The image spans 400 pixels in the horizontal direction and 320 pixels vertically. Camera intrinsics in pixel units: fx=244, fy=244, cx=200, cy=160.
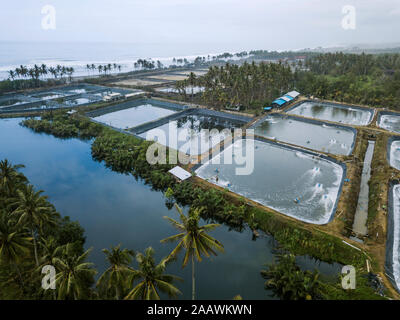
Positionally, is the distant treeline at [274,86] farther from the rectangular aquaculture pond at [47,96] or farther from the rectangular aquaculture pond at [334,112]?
the rectangular aquaculture pond at [47,96]

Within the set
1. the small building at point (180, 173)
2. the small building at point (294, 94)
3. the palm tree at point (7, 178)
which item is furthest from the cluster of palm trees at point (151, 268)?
the small building at point (294, 94)

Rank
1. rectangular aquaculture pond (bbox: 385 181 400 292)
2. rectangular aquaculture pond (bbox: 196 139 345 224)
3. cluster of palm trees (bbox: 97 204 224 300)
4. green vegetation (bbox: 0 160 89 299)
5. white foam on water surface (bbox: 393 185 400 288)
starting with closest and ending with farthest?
1. cluster of palm trees (bbox: 97 204 224 300)
2. green vegetation (bbox: 0 160 89 299)
3. rectangular aquaculture pond (bbox: 385 181 400 292)
4. white foam on water surface (bbox: 393 185 400 288)
5. rectangular aquaculture pond (bbox: 196 139 345 224)

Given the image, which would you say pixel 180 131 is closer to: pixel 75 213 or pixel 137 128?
pixel 137 128

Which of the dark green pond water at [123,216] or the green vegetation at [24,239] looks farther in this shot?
the dark green pond water at [123,216]

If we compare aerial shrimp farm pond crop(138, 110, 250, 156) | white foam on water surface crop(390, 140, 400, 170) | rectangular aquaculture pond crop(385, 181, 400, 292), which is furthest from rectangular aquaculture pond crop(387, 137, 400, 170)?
aerial shrimp farm pond crop(138, 110, 250, 156)

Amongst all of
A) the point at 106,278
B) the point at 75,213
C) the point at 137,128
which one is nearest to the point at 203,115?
the point at 137,128

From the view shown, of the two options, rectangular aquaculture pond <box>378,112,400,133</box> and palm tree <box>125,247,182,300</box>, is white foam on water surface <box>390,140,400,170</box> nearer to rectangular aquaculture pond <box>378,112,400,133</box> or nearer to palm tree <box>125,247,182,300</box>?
rectangular aquaculture pond <box>378,112,400,133</box>
